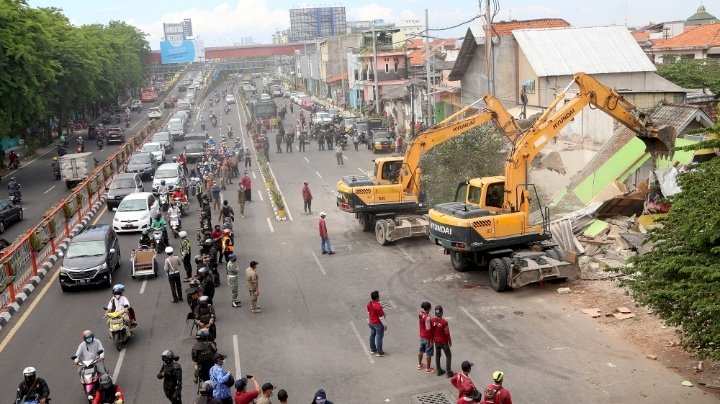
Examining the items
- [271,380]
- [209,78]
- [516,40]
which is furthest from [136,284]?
[209,78]

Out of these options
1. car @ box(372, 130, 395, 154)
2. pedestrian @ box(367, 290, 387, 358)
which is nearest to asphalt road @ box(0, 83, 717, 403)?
pedestrian @ box(367, 290, 387, 358)

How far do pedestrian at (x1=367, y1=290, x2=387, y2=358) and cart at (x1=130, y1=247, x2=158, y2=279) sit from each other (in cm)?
954

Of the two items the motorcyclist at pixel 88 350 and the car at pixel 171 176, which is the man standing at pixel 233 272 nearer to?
the motorcyclist at pixel 88 350

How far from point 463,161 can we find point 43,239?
608 inches

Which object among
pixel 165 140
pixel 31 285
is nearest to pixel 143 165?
pixel 165 140

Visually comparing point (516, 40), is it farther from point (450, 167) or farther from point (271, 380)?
point (271, 380)

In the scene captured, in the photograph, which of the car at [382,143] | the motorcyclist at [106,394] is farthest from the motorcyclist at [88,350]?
the car at [382,143]

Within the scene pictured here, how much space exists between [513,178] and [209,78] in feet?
441

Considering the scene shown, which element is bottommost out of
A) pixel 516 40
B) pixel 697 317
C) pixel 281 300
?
pixel 281 300

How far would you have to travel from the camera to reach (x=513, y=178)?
65.9ft

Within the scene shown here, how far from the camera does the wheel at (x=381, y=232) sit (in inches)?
985

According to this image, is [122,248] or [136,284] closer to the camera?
[136,284]

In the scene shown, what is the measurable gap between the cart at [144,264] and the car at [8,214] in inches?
464

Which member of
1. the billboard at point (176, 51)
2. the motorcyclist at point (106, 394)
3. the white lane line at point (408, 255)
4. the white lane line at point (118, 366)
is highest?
the billboard at point (176, 51)
